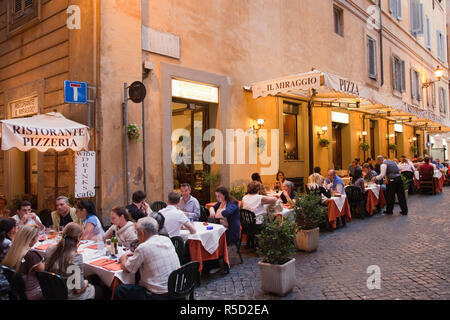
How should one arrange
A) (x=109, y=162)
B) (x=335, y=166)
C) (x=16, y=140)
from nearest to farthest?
(x=16, y=140) < (x=109, y=162) < (x=335, y=166)

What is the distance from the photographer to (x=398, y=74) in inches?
795

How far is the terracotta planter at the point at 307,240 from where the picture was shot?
5.95m

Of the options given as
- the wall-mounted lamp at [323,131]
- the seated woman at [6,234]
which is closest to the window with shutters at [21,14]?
the seated woman at [6,234]

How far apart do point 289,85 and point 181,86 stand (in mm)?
2890

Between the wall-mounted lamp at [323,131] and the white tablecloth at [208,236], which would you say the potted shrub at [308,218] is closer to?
the white tablecloth at [208,236]

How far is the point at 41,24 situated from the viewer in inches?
326

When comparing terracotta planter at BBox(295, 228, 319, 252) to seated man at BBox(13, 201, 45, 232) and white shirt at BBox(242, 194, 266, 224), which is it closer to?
white shirt at BBox(242, 194, 266, 224)

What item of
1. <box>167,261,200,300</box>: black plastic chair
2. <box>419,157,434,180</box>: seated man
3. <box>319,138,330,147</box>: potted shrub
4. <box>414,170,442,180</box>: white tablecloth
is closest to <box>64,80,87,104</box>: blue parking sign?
<box>167,261,200,300</box>: black plastic chair

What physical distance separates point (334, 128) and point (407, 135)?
Result: 10711 millimetres

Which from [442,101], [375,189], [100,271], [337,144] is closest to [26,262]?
[100,271]

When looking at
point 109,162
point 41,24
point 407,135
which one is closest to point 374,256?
point 109,162

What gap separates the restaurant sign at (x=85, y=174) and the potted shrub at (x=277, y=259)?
359 cm

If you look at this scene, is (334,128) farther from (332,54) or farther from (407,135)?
(407,135)

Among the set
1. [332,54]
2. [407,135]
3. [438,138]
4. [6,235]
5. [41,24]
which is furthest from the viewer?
[438,138]
